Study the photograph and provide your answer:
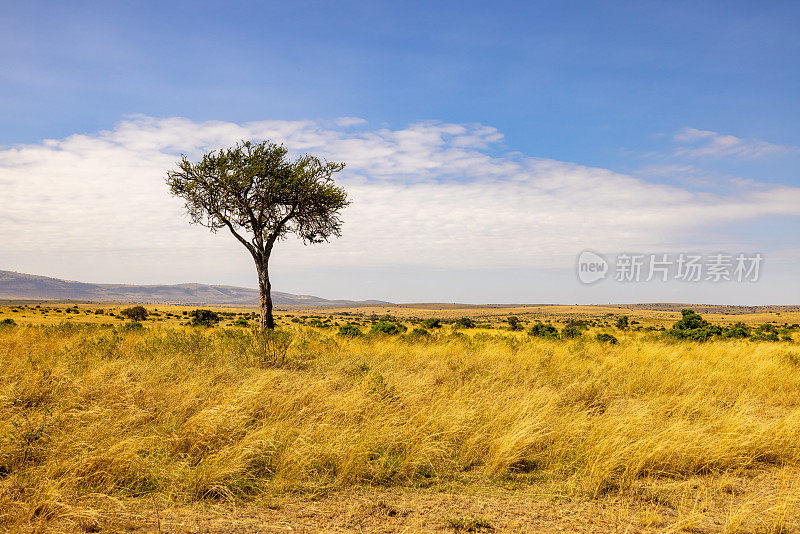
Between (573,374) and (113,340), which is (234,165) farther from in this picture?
(573,374)

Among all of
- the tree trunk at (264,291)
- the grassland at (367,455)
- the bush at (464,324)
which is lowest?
the bush at (464,324)

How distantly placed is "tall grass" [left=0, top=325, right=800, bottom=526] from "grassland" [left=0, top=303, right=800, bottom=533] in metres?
0.03

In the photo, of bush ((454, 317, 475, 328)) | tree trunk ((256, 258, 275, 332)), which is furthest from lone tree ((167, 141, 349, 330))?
bush ((454, 317, 475, 328))

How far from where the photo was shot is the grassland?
4.35 metres

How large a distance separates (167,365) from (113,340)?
4.30m

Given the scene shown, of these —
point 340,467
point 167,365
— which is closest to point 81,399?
point 167,365

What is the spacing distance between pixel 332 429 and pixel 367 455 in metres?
0.83

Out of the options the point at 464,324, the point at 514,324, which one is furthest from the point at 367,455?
the point at 514,324

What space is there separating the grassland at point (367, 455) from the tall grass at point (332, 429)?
0.09ft

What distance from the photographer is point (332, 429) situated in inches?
241

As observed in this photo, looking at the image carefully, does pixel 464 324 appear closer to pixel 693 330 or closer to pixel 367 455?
pixel 693 330

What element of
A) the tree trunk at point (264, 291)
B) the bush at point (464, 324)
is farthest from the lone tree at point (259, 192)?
the bush at point (464, 324)

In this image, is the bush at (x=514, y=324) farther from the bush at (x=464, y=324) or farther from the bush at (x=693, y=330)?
the bush at (x=693, y=330)

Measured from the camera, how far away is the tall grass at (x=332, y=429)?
4.87 m
